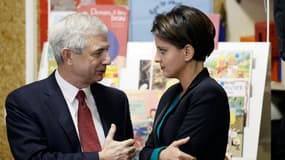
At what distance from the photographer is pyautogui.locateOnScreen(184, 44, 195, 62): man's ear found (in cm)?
178

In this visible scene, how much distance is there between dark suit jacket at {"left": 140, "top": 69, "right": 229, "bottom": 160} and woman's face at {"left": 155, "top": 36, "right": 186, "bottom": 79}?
0.25ft

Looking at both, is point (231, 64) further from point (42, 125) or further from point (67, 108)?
point (42, 125)

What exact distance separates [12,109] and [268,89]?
4.40 feet

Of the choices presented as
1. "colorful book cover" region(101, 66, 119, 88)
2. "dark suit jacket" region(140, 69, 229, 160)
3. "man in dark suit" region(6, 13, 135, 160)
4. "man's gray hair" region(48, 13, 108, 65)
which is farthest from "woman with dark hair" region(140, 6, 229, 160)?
"colorful book cover" region(101, 66, 119, 88)

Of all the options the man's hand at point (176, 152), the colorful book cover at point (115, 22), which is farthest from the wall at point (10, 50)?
the man's hand at point (176, 152)

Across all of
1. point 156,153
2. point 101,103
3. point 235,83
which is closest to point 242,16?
point 235,83

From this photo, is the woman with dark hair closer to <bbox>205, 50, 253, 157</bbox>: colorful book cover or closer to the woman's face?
the woman's face

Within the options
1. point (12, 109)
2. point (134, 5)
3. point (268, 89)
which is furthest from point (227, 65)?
point (12, 109)

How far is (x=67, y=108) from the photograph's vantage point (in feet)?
6.61

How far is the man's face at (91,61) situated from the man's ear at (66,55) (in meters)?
0.02

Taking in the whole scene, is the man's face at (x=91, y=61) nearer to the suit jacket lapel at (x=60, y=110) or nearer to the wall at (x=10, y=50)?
the suit jacket lapel at (x=60, y=110)

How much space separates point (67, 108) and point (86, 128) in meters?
0.11

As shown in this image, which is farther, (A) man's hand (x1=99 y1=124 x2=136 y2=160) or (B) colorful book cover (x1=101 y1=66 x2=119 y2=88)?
(B) colorful book cover (x1=101 y1=66 x2=119 y2=88)

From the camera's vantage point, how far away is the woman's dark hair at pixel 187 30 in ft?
5.74
